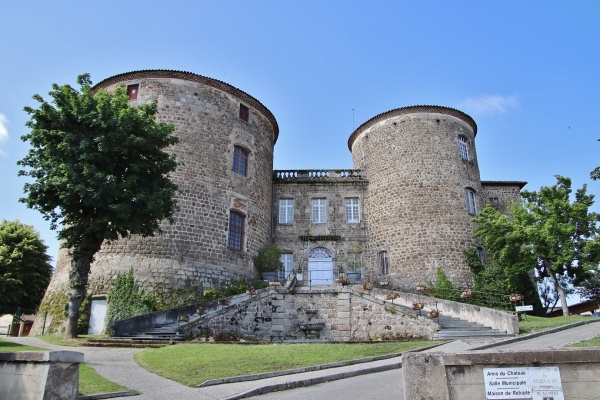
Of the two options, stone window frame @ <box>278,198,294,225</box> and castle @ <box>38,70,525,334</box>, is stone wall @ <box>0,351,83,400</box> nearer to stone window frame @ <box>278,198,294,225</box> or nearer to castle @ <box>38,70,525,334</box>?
castle @ <box>38,70,525,334</box>

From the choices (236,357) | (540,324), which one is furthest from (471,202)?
(236,357)

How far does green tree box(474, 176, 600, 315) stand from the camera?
20.0 metres

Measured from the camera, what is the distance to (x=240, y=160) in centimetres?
2331

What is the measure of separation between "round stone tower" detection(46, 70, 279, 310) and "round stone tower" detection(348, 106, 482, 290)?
641cm

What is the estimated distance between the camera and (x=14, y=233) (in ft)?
87.1

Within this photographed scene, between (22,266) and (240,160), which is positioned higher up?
(240,160)

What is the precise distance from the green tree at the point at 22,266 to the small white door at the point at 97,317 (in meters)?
10.4

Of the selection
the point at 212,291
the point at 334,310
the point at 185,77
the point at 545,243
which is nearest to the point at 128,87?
the point at 185,77

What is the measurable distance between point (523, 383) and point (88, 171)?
13564 mm

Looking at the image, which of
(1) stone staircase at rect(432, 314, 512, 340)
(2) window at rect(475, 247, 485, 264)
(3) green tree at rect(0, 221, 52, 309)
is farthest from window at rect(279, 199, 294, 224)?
(3) green tree at rect(0, 221, 52, 309)

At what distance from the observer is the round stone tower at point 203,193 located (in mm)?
18953

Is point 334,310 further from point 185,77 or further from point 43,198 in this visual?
point 185,77

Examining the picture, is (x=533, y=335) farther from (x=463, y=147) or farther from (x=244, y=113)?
(x=244, y=113)

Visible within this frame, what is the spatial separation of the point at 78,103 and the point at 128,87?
23.4 ft
